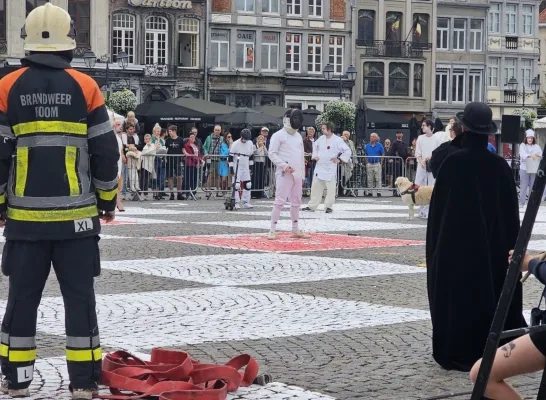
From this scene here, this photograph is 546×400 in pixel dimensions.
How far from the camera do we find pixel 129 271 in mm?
12375

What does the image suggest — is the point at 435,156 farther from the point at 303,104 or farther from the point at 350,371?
the point at 303,104

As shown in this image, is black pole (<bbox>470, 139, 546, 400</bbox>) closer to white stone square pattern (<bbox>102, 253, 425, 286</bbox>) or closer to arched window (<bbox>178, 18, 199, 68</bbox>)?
white stone square pattern (<bbox>102, 253, 425, 286</bbox>)

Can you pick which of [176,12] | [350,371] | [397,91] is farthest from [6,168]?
[397,91]

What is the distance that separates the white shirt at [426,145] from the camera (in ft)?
75.8

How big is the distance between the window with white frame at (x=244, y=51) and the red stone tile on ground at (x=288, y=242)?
4885 centimetres

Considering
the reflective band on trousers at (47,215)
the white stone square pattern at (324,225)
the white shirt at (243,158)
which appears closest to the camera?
the reflective band on trousers at (47,215)

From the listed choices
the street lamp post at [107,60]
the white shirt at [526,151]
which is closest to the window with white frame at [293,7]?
the street lamp post at [107,60]

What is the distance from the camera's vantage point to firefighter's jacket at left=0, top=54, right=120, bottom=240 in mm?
6094

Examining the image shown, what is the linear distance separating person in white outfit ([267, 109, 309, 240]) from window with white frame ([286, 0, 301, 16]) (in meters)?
50.9

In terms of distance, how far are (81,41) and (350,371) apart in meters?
52.9

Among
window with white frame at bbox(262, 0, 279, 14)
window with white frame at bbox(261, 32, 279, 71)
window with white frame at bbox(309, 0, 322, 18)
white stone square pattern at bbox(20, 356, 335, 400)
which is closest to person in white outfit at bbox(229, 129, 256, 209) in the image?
white stone square pattern at bbox(20, 356, 335, 400)

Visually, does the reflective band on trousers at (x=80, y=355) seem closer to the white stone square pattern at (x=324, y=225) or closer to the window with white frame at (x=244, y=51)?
the white stone square pattern at (x=324, y=225)

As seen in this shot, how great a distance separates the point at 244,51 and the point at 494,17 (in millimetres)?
21918

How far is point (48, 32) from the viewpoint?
6.17m
